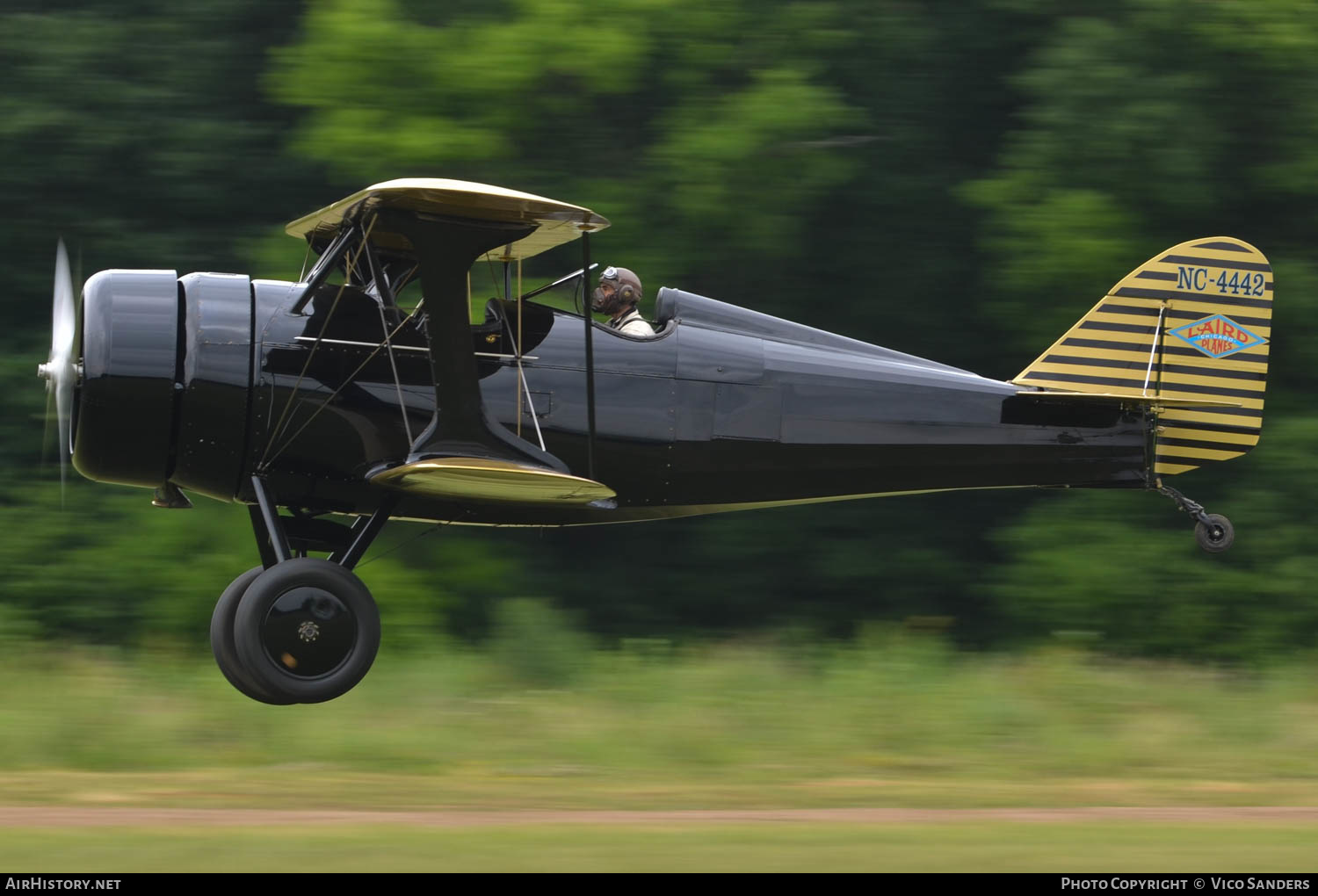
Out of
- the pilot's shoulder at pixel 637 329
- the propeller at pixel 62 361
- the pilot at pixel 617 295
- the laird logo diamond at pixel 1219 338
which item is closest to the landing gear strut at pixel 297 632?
the propeller at pixel 62 361

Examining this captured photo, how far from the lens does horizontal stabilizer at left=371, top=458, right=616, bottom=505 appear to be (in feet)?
25.7

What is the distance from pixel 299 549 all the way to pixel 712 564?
20.4 feet

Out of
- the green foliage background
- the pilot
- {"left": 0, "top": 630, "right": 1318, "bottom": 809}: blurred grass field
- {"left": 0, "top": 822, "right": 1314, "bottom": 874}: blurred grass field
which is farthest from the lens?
the green foliage background

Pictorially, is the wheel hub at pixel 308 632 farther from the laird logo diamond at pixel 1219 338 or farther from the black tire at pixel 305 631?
the laird logo diamond at pixel 1219 338

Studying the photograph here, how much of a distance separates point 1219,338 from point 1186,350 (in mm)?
224

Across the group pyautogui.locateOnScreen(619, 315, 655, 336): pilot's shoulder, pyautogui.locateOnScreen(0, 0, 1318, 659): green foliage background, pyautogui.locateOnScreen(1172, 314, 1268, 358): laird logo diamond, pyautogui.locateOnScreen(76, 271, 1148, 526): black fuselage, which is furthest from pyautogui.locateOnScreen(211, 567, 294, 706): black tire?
pyautogui.locateOnScreen(1172, 314, 1268, 358): laird logo diamond

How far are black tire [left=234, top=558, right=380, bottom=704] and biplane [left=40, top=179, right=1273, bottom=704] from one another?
0.04 feet

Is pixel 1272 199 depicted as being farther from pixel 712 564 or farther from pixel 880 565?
pixel 712 564

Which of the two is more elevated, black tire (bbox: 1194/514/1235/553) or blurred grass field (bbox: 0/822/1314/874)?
black tire (bbox: 1194/514/1235/553)

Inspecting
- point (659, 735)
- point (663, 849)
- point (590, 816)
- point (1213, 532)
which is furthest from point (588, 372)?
point (1213, 532)

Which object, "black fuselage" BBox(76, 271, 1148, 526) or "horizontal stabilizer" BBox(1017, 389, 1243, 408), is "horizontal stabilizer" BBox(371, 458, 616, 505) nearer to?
"black fuselage" BBox(76, 271, 1148, 526)

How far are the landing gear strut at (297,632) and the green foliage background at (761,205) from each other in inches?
175

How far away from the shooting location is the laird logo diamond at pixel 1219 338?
999 centimetres

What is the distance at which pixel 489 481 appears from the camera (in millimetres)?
8000
